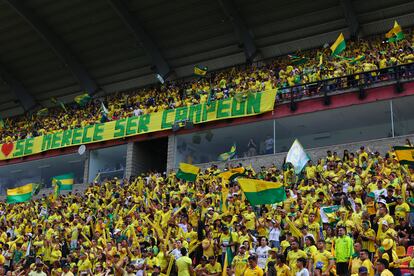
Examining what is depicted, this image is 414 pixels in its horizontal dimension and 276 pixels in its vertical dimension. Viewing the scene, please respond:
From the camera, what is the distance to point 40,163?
34.7 metres

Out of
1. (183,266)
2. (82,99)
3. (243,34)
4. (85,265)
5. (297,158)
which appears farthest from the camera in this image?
(82,99)

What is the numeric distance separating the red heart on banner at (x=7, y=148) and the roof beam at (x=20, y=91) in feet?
20.6

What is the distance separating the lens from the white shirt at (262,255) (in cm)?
1346

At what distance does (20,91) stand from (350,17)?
23.7m

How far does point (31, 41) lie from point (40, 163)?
27.9 feet

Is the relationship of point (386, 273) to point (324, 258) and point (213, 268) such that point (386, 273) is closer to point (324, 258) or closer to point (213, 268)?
point (324, 258)

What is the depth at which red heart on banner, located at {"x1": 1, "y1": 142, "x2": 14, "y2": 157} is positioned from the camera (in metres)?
35.4

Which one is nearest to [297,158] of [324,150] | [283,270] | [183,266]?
[183,266]

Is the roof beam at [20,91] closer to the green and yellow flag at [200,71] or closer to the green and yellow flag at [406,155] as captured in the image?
the green and yellow flag at [200,71]

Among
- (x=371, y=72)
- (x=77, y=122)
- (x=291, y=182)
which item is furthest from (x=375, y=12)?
(x=77, y=122)

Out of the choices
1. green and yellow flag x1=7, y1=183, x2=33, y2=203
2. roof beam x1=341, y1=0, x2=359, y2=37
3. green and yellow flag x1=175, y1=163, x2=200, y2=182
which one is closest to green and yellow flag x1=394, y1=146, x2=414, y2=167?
green and yellow flag x1=175, y1=163, x2=200, y2=182


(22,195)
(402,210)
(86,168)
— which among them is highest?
(86,168)

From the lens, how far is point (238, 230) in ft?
49.6

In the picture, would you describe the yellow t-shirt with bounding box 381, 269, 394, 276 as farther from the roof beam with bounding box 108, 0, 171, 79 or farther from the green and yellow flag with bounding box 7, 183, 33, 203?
the roof beam with bounding box 108, 0, 171, 79
